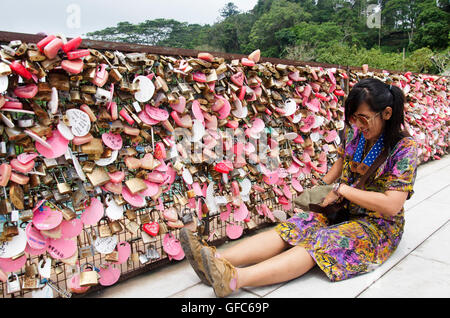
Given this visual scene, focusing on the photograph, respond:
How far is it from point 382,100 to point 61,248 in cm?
187

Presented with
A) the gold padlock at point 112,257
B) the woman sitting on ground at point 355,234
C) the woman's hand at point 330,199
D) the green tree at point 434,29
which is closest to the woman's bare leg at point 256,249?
the woman sitting on ground at point 355,234

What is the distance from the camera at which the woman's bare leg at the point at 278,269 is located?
175 centimetres

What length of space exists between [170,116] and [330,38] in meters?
54.2

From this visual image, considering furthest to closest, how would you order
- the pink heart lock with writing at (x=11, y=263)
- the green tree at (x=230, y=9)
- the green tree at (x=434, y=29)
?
the green tree at (x=230, y=9) → the green tree at (x=434, y=29) → the pink heart lock with writing at (x=11, y=263)

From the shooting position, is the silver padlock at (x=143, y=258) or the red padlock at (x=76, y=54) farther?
the silver padlock at (x=143, y=258)

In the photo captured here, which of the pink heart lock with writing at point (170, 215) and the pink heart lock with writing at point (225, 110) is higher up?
the pink heart lock with writing at point (225, 110)

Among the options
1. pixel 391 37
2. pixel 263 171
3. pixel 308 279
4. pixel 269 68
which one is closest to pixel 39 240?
pixel 308 279

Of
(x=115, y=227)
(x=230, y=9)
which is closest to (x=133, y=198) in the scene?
(x=115, y=227)

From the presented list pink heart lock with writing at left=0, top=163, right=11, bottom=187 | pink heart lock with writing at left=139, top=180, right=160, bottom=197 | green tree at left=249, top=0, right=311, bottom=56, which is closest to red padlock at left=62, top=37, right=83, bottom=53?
pink heart lock with writing at left=0, top=163, right=11, bottom=187

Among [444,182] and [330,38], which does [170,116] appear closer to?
[444,182]

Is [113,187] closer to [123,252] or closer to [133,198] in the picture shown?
[133,198]

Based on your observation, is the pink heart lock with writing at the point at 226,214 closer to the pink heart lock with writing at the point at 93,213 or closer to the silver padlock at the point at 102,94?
the pink heart lock with writing at the point at 93,213

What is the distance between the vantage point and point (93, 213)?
6.10 feet

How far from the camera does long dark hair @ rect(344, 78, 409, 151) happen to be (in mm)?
1842
